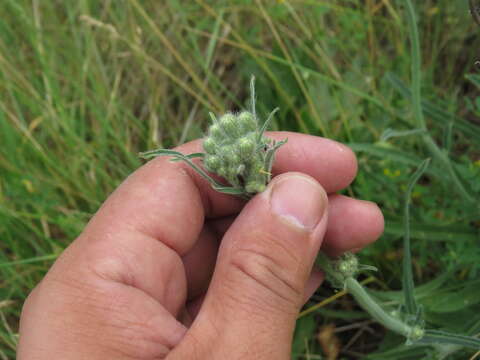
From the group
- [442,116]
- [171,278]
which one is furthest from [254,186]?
[442,116]

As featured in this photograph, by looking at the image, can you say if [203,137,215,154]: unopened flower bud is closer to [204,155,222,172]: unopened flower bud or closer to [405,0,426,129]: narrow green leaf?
[204,155,222,172]: unopened flower bud

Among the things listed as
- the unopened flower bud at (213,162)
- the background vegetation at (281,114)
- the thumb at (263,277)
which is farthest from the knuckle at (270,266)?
the background vegetation at (281,114)

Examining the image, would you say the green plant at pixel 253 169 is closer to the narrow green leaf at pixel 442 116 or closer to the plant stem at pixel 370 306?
the plant stem at pixel 370 306

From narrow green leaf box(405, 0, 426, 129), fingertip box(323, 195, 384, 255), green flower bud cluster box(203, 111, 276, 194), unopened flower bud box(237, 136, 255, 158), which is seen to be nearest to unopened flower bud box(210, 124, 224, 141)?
green flower bud cluster box(203, 111, 276, 194)

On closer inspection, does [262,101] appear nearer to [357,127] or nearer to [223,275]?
[357,127]

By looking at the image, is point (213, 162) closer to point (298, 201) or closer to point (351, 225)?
point (298, 201)

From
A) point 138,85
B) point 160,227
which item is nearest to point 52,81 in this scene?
point 138,85
